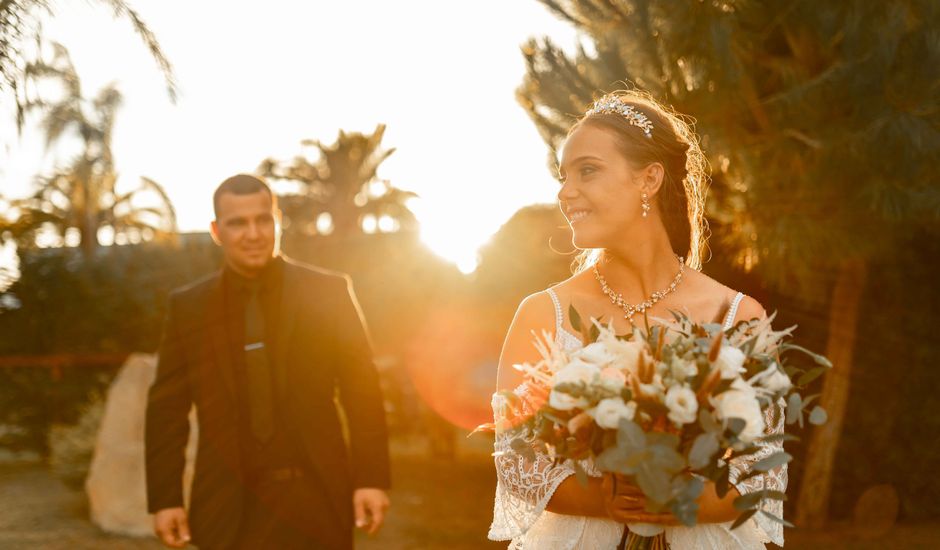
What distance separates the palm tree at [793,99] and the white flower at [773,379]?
3.58 m

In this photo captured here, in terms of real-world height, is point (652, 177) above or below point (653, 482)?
above

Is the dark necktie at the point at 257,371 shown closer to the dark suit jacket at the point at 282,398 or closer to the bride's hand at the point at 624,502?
the dark suit jacket at the point at 282,398

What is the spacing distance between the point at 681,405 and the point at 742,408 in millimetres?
145

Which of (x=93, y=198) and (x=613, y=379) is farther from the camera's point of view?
(x=93, y=198)

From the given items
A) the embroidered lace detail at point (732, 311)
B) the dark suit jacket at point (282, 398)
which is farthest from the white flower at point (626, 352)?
the dark suit jacket at point (282, 398)

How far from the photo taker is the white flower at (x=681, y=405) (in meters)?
2.23

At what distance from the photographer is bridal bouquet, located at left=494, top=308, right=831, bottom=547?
7.21 feet

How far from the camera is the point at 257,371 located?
14.4 ft

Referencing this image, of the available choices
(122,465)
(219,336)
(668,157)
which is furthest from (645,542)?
(122,465)

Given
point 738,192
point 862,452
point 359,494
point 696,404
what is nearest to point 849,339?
point 862,452

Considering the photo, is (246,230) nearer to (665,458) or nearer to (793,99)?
(665,458)

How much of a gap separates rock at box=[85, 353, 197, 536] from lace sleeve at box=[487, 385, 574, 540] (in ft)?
24.7

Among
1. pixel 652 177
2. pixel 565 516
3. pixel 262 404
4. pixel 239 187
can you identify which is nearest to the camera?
pixel 565 516

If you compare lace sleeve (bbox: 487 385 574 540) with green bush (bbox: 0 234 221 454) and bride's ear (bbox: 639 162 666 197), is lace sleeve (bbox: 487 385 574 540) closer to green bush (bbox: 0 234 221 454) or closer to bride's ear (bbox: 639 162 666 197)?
bride's ear (bbox: 639 162 666 197)
